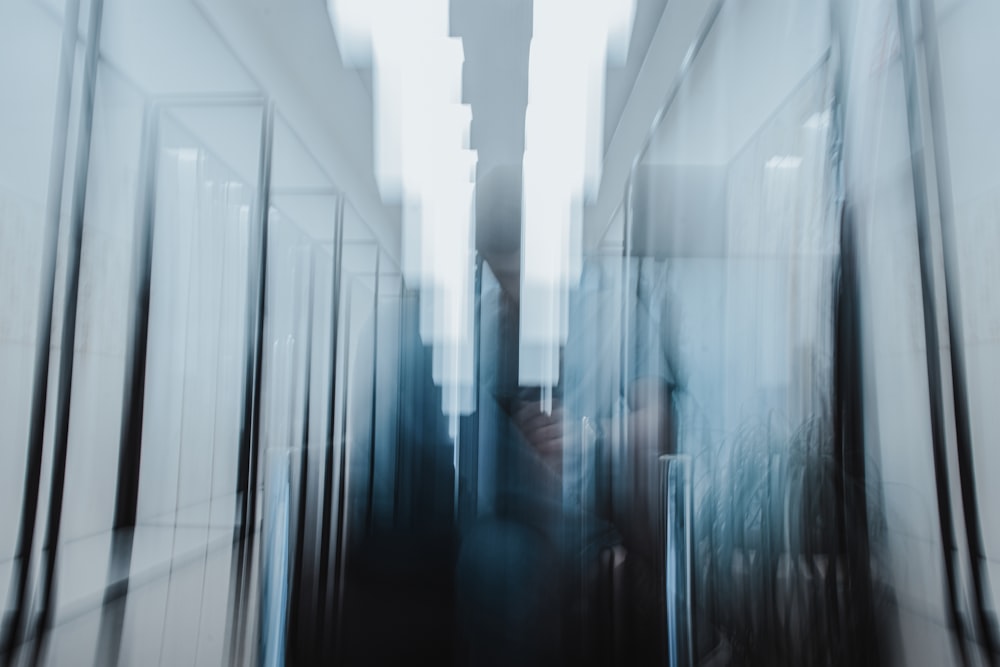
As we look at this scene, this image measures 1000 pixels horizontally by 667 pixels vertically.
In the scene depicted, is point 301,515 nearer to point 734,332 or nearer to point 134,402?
point 134,402

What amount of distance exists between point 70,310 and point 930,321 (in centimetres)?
81

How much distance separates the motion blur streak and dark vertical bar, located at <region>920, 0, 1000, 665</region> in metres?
0.04

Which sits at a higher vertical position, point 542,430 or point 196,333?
point 196,333

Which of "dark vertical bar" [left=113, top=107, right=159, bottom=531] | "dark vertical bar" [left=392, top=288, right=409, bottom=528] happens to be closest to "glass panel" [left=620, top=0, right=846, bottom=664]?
"dark vertical bar" [left=392, top=288, right=409, bottom=528]

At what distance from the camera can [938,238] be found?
1.91 feet

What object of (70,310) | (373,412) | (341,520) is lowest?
(341,520)

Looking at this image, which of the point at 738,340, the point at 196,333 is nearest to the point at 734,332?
the point at 738,340

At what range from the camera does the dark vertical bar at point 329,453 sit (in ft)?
2.25

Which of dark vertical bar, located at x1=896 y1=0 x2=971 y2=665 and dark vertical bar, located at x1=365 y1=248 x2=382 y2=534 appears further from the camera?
dark vertical bar, located at x1=365 y1=248 x2=382 y2=534

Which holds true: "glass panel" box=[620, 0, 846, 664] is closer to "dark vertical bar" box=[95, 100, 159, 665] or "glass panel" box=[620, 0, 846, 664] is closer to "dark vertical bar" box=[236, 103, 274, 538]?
"dark vertical bar" box=[236, 103, 274, 538]

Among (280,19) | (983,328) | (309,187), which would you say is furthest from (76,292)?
(983,328)

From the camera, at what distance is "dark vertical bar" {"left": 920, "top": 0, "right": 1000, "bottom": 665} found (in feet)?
1.80

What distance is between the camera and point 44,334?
0.64 meters

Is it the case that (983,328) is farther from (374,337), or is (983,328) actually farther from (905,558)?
(374,337)
